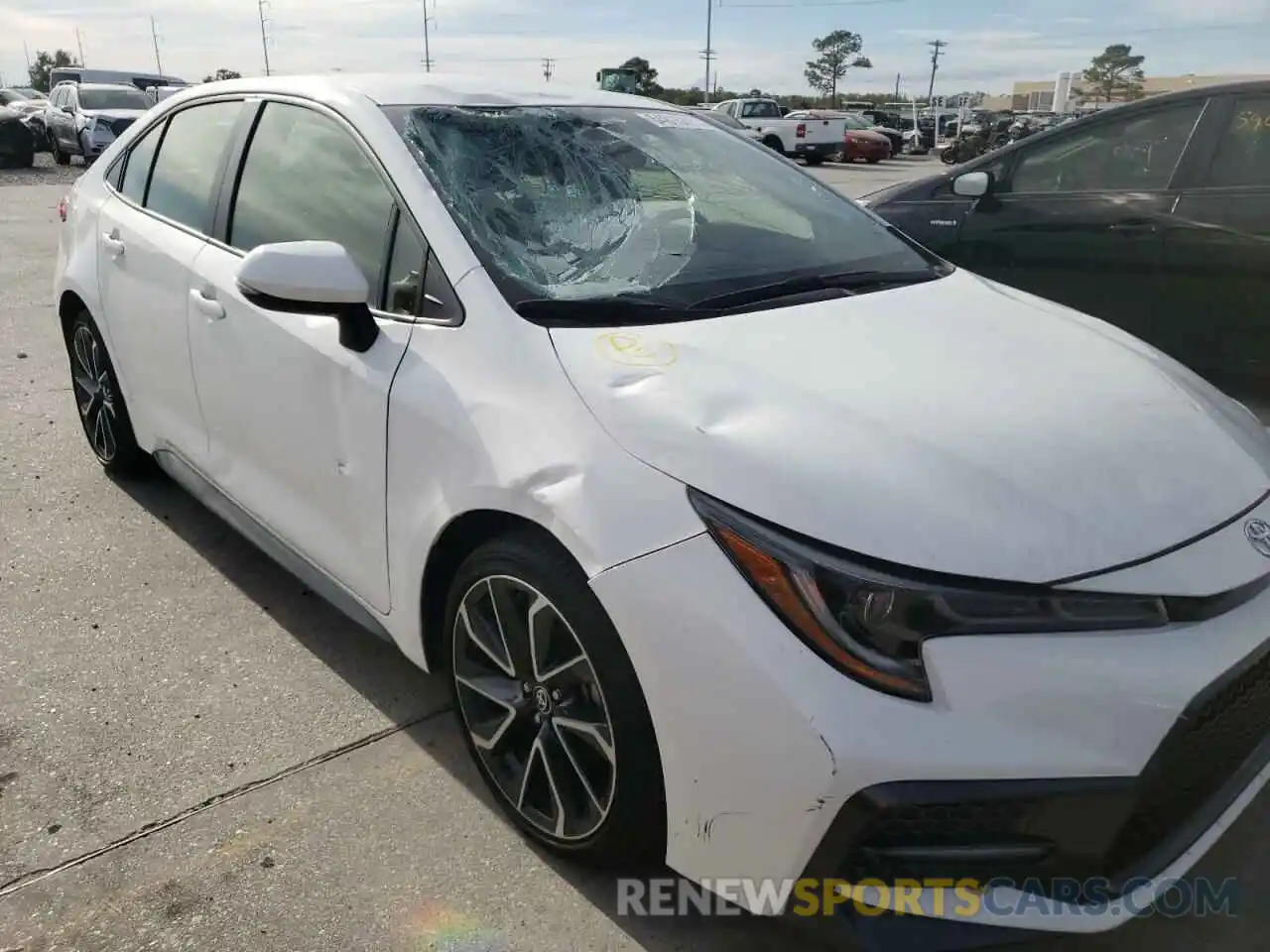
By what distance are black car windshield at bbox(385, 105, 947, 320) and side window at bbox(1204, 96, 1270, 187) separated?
229 cm

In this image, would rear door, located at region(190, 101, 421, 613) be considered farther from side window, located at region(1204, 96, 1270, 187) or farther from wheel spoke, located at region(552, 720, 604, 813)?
side window, located at region(1204, 96, 1270, 187)

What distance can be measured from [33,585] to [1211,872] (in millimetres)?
3492

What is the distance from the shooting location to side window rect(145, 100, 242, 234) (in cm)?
323

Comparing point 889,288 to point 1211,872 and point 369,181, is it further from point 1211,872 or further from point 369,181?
point 1211,872

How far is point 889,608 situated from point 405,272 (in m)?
1.39

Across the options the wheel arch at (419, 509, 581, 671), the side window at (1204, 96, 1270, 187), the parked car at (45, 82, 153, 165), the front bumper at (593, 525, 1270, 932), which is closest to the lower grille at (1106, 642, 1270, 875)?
the front bumper at (593, 525, 1270, 932)

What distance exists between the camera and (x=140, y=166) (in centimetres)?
378

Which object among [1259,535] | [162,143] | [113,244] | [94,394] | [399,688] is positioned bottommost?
[399,688]

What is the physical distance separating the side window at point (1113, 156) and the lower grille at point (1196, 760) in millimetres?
3505

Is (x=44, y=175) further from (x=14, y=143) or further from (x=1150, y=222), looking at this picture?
(x=1150, y=222)

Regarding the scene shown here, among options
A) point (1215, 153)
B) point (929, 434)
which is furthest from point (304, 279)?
point (1215, 153)

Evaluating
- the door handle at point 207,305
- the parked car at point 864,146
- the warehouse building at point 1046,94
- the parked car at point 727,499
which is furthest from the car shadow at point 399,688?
the warehouse building at point 1046,94

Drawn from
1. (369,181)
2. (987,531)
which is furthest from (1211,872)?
(369,181)

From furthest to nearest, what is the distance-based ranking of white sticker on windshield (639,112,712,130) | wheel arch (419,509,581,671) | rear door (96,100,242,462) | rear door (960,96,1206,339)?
rear door (960,96,1206,339)
rear door (96,100,242,462)
white sticker on windshield (639,112,712,130)
wheel arch (419,509,581,671)
